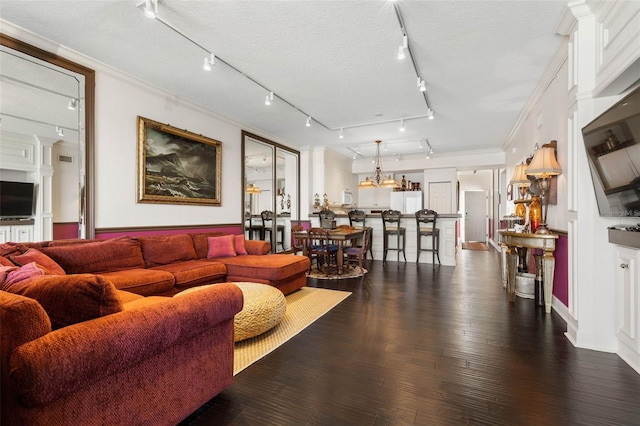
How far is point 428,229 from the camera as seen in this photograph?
6.30 metres

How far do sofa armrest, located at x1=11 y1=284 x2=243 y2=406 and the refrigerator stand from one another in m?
8.59

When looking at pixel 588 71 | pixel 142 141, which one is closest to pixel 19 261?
pixel 142 141

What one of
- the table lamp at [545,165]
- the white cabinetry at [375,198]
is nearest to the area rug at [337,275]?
the table lamp at [545,165]

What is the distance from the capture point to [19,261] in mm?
2287

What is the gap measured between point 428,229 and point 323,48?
442 cm

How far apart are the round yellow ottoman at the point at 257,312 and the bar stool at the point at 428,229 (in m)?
4.12

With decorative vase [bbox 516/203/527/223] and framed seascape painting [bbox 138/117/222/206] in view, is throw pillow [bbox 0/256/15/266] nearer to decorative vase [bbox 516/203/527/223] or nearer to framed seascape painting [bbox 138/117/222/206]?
framed seascape painting [bbox 138/117/222/206]

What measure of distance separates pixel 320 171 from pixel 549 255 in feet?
17.5

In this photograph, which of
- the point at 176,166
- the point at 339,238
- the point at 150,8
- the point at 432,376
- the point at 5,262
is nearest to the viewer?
the point at 432,376

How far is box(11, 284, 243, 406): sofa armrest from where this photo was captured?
1.00 metres

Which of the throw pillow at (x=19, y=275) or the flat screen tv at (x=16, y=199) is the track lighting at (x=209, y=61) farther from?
the throw pillow at (x=19, y=275)

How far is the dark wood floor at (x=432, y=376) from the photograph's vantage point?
163 cm

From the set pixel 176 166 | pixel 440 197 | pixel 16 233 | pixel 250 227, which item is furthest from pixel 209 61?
pixel 440 197

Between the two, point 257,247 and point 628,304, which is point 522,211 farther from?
point 257,247
